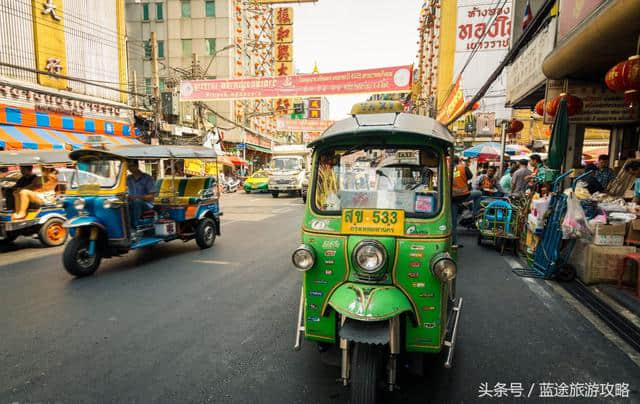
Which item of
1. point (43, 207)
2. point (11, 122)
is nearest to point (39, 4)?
point (11, 122)

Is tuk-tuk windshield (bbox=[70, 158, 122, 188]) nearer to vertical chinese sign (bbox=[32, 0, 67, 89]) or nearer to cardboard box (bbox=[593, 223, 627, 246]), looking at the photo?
cardboard box (bbox=[593, 223, 627, 246])

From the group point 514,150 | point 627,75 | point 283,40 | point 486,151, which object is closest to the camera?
point 627,75

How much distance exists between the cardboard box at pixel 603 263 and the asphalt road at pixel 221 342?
614mm

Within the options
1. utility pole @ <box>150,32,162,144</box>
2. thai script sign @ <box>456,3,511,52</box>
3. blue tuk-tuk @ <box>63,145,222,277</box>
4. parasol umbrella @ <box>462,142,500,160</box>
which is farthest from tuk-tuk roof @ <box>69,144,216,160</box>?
thai script sign @ <box>456,3,511,52</box>

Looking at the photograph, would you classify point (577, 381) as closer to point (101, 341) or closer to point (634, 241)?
point (634, 241)

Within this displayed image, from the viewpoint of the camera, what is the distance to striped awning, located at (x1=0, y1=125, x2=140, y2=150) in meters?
12.7

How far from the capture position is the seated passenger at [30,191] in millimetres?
8055

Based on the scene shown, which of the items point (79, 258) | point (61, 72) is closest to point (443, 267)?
point (79, 258)

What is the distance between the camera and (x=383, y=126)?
2973 millimetres

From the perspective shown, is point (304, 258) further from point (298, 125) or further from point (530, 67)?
point (298, 125)

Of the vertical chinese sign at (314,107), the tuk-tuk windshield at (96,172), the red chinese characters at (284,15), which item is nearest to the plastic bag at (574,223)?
the tuk-tuk windshield at (96,172)

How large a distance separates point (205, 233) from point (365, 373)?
628 centimetres

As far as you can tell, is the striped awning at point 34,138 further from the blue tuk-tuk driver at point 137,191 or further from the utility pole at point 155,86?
the blue tuk-tuk driver at point 137,191

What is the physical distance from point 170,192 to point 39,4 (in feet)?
41.5
